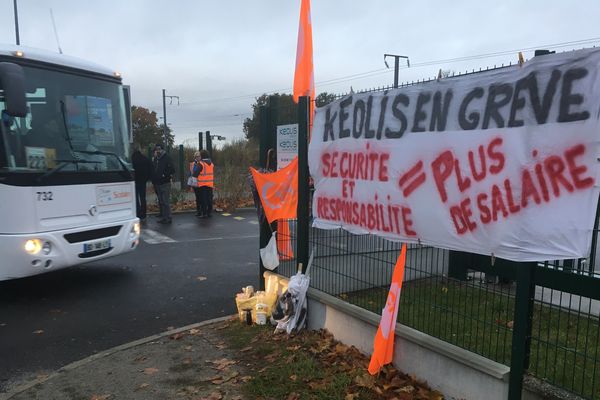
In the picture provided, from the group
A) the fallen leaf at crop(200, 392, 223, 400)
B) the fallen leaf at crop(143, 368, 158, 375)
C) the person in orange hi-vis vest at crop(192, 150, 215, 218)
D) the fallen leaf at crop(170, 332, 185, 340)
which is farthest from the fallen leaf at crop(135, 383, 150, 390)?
the person in orange hi-vis vest at crop(192, 150, 215, 218)

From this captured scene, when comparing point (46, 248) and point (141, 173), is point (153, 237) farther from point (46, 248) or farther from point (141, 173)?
point (46, 248)

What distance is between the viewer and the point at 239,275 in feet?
24.3

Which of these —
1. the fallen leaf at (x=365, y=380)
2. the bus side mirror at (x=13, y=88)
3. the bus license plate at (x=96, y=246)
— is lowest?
the fallen leaf at (x=365, y=380)

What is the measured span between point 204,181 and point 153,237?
9.55 ft

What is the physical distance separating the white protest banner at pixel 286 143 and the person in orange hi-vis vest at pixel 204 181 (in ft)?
24.5

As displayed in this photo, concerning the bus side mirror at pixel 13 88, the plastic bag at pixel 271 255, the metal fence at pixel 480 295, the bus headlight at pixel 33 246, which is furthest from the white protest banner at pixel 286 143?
the bus headlight at pixel 33 246

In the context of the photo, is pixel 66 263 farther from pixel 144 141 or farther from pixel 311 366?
pixel 144 141

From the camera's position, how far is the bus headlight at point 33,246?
563cm

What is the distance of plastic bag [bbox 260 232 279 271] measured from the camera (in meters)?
5.23

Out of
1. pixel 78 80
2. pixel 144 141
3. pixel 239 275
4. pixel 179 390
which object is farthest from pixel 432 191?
pixel 144 141

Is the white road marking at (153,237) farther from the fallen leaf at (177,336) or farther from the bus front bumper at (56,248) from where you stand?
the fallen leaf at (177,336)

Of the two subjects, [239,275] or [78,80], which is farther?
[239,275]

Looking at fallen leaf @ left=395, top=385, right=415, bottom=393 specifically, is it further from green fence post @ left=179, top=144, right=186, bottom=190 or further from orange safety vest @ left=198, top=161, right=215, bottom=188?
green fence post @ left=179, top=144, right=186, bottom=190

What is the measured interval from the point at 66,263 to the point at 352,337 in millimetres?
3836
